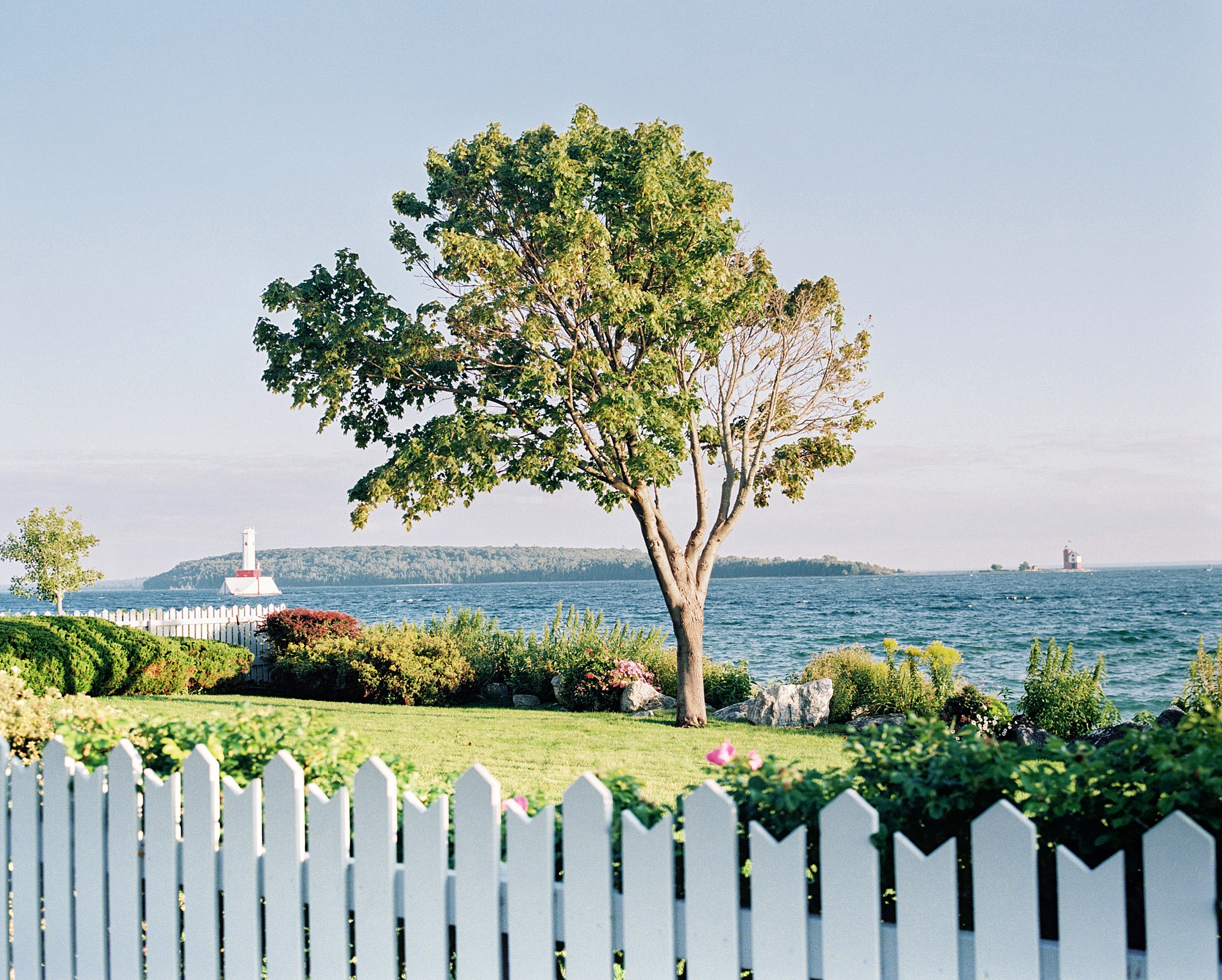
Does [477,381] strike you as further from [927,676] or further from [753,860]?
[753,860]

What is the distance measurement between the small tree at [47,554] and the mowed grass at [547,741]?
19637 mm

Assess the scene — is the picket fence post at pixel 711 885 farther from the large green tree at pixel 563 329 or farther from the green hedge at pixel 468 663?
the green hedge at pixel 468 663

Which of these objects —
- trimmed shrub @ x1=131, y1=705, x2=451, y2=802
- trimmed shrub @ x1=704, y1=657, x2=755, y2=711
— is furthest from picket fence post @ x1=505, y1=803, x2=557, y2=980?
trimmed shrub @ x1=704, y1=657, x2=755, y2=711

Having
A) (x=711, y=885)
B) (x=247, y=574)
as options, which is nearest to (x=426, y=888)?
(x=711, y=885)

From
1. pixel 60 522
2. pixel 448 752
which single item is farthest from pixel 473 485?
pixel 60 522

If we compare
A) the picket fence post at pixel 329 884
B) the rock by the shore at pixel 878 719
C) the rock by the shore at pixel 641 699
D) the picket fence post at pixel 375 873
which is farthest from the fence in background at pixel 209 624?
the picket fence post at pixel 375 873

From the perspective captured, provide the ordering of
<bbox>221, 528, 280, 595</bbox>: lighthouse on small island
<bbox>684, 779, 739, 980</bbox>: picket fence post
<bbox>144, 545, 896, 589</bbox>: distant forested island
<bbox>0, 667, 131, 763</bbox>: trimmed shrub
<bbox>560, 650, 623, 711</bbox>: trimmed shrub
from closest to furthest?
1. <bbox>684, 779, 739, 980</bbox>: picket fence post
2. <bbox>0, 667, 131, 763</bbox>: trimmed shrub
3. <bbox>560, 650, 623, 711</bbox>: trimmed shrub
4. <bbox>221, 528, 280, 595</bbox>: lighthouse on small island
5. <bbox>144, 545, 896, 589</bbox>: distant forested island

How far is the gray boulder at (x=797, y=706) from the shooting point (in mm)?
11617

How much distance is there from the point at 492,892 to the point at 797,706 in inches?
383

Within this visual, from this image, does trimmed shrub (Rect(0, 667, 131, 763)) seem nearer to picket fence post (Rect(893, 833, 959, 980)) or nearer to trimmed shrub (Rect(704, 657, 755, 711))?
picket fence post (Rect(893, 833, 959, 980))

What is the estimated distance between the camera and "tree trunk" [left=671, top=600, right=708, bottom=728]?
38.6 ft

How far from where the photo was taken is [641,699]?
1355cm

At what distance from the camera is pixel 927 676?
43.4 ft

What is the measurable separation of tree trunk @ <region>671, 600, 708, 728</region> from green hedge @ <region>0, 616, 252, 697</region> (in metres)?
7.75
